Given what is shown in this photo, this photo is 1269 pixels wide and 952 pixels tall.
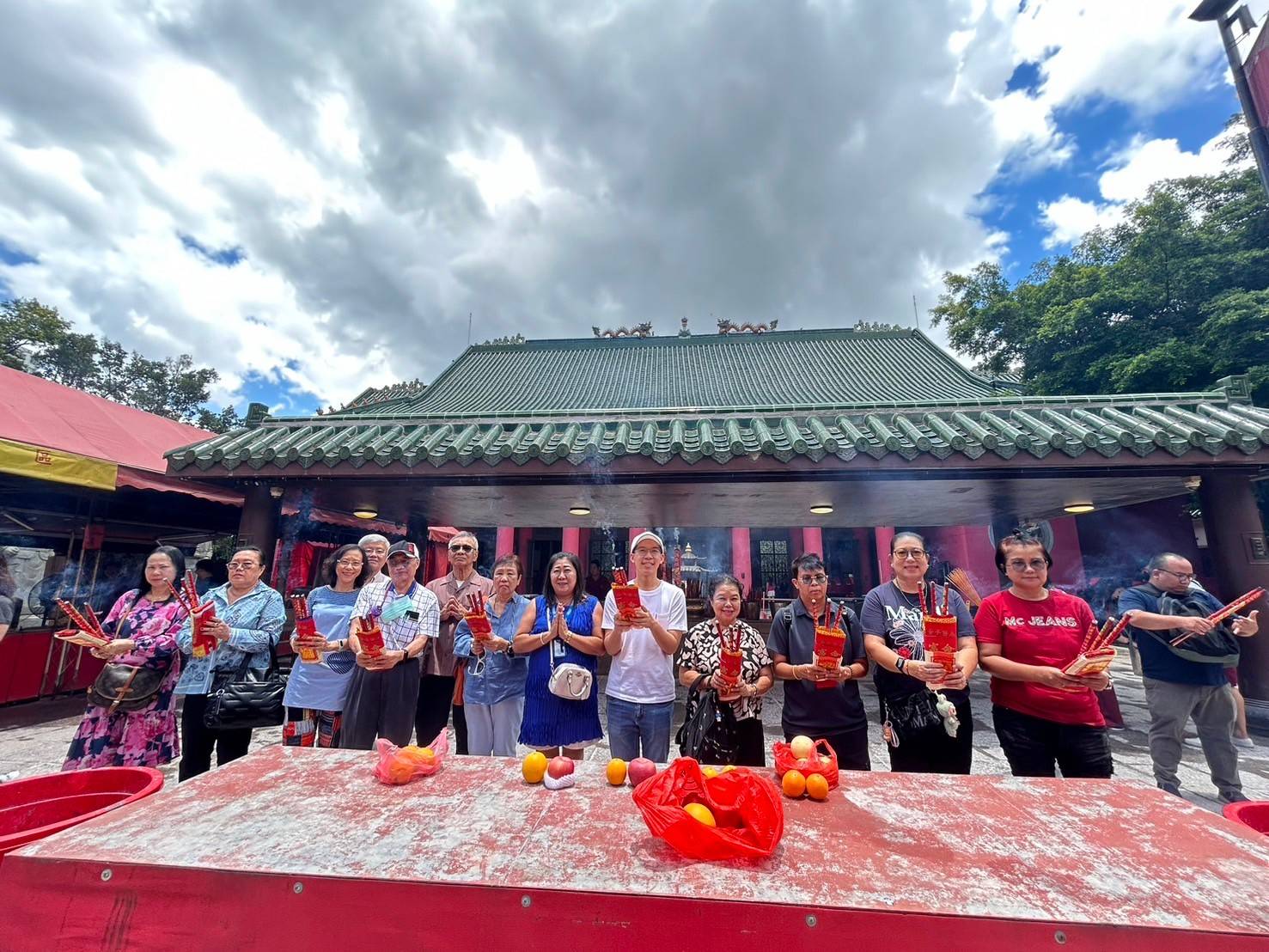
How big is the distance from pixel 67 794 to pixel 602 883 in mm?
2271

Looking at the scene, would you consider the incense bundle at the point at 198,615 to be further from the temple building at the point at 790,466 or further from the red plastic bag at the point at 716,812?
the red plastic bag at the point at 716,812

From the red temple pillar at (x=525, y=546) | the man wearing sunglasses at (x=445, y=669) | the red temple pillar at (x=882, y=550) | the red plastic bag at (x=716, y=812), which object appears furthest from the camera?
the red temple pillar at (x=525, y=546)

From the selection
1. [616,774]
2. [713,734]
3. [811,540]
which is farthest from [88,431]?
[811,540]

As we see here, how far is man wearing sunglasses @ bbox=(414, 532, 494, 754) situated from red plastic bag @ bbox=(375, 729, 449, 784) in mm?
1647

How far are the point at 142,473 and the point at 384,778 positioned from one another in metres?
5.88

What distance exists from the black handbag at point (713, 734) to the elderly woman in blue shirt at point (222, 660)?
264 centimetres

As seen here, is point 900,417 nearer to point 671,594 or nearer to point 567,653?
point 671,594

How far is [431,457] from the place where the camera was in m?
4.95

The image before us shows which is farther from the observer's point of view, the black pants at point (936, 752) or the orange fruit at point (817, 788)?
the black pants at point (936, 752)

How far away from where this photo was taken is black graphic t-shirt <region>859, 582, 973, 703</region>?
Result: 274 cm

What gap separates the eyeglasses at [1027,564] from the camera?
271 cm

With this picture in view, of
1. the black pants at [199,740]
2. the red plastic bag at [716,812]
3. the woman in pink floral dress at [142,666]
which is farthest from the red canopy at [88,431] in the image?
the red plastic bag at [716,812]

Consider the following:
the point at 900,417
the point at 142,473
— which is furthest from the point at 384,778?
the point at 142,473

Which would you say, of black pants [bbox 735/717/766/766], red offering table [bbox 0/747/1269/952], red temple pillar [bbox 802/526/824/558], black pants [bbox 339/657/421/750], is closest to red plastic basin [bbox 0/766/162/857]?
red offering table [bbox 0/747/1269/952]
